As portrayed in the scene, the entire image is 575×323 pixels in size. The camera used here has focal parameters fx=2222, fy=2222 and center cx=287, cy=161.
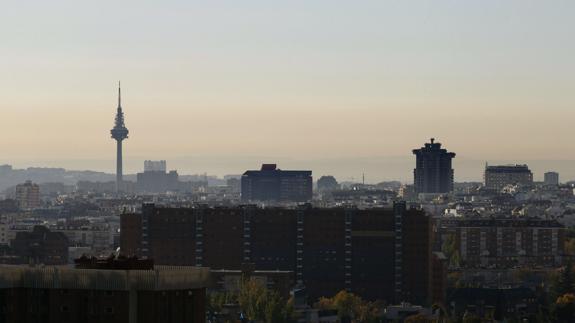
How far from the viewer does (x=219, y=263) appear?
194 m

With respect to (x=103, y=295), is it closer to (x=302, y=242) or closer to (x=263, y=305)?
(x=263, y=305)

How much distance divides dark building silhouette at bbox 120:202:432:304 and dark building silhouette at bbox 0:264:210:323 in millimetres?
126051

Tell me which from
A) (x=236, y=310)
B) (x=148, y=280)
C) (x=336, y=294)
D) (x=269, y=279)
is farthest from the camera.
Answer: (x=336, y=294)

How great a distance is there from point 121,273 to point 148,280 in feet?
2.76

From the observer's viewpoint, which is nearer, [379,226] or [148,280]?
[148,280]

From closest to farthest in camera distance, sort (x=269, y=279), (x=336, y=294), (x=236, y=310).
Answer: (x=236, y=310), (x=269, y=279), (x=336, y=294)

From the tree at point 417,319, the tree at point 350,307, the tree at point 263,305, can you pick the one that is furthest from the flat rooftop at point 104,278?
the tree at point 350,307

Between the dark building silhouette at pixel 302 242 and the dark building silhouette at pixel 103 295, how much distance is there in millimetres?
126051

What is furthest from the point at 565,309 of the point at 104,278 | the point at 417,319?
the point at 104,278

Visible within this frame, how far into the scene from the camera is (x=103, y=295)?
200 feet

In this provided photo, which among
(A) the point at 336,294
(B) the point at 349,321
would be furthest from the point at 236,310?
(A) the point at 336,294

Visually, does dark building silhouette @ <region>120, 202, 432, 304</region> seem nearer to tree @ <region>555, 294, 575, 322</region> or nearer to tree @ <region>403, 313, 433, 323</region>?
tree @ <region>555, 294, 575, 322</region>

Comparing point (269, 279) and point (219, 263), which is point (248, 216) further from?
point (269, 279)

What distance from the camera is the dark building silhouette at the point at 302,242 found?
19000 centimetres
